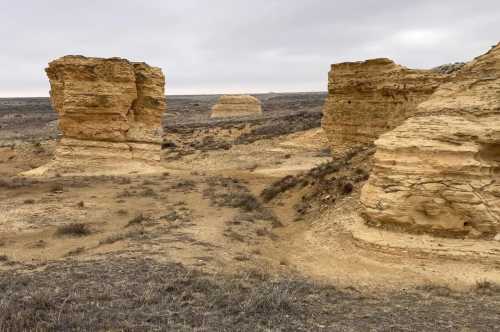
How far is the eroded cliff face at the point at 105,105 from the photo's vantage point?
22.1 meters

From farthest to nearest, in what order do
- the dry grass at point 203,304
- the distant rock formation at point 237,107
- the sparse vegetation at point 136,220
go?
1. the distant rock formation at point 237,107
2. the sparse vegetation at point 136,220
3. the dry grass at point 203,304

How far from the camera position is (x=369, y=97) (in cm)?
1881

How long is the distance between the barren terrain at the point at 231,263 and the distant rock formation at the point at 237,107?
154 feet

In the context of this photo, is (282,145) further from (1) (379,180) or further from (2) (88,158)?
(1) (379,180)

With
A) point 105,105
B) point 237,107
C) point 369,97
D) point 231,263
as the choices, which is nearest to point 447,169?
point 231,263

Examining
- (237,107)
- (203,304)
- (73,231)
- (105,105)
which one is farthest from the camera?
(237,107)

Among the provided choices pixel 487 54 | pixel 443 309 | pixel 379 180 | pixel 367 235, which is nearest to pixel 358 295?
pixel 443 309

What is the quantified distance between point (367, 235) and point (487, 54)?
5259 mm

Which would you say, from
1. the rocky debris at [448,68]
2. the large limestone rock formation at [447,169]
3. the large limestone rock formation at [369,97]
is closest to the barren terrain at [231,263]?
the large limestone rock formation at [447,169]

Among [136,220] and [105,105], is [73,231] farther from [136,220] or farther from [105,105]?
[105,105]

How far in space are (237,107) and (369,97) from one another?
157 ft

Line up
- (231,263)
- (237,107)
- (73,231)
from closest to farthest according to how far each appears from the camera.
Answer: (231,263), (73,231), (237,107)

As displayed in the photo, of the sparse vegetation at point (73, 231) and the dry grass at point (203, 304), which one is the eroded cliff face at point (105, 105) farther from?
the dry grass at point (203, 304)

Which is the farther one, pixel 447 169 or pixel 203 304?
pixel 447 169
